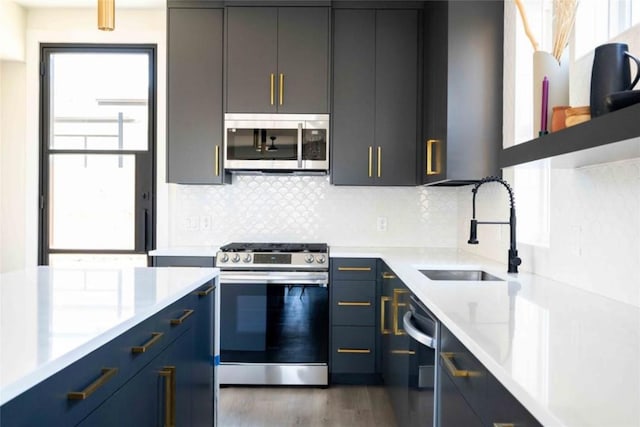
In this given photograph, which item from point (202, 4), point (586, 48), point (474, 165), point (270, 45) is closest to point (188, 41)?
point (202, 4)

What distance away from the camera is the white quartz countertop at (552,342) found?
2.29 feet

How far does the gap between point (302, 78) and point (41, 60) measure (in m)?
2.21

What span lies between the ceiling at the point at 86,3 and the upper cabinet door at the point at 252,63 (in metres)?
0.71

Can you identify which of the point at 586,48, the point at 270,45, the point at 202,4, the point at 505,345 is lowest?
the point at 505,345

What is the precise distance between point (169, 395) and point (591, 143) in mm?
1477

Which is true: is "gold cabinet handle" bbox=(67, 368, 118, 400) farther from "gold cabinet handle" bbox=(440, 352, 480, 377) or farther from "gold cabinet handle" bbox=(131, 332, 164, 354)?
"gold cabinet handle" bbox=(440, 352, 480, 377)

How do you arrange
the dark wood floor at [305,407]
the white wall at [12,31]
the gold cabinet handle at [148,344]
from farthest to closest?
the white wall at [12,31] → the dark wood floor at [305,407] → the gold cabinet handle at [148,344]

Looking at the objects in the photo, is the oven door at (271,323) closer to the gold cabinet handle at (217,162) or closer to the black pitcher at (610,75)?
the gold cabinet handle at (217,162)

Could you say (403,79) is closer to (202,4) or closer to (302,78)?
(302,78)

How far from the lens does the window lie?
3.76m

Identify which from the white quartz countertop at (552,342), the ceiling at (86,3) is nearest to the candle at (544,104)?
the white quartz countertop at (552,342)

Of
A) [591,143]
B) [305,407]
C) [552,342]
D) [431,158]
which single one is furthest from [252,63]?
[552,342]

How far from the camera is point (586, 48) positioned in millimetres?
1810

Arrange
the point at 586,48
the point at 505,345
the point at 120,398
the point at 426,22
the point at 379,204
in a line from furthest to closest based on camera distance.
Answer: the point at 379,204 → the point at 426,22 → the point at 586,48 → the point at 120,398 → the point at 505,345
